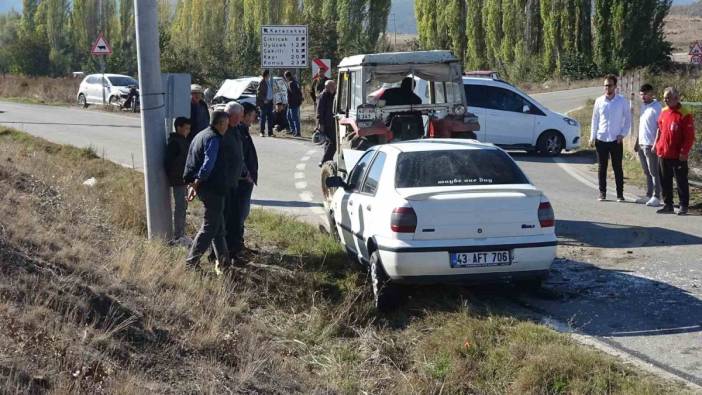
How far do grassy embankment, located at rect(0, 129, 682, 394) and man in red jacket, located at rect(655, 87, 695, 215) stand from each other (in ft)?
18.0

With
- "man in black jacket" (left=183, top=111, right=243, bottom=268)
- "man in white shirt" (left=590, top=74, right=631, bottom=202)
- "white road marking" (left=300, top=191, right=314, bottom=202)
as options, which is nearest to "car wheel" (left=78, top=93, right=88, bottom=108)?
"white road marking" (left=300, top=191, right=314, bottom=202)

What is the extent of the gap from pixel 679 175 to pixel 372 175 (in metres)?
5.82

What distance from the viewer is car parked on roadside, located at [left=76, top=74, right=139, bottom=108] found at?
37.5m

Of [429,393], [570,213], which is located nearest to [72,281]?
[429,393]

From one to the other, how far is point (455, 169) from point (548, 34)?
173 ft

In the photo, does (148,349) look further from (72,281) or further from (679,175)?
(679,175)

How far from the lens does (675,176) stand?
12852 mm

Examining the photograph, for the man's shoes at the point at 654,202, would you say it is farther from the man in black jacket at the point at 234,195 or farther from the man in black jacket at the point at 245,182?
the man in black jacket at the point at 234,195

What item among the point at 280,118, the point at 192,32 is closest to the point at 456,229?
the point at 280,118

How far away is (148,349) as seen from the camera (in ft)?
20.0

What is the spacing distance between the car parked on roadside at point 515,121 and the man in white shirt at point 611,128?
6354 mm

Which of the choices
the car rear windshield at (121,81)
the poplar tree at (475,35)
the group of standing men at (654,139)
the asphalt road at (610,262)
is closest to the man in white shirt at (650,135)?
the group of standing men at (654,139)

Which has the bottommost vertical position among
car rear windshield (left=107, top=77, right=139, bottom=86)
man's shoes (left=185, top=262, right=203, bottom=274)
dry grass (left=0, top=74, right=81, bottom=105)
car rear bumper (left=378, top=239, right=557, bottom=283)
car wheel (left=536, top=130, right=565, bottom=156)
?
dry grass (left=0, top=74, right=81, bottom=105)

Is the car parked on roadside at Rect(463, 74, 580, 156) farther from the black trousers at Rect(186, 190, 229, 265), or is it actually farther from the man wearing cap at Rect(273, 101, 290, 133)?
the black trousers at Rect(186, 190, 229, 265)
